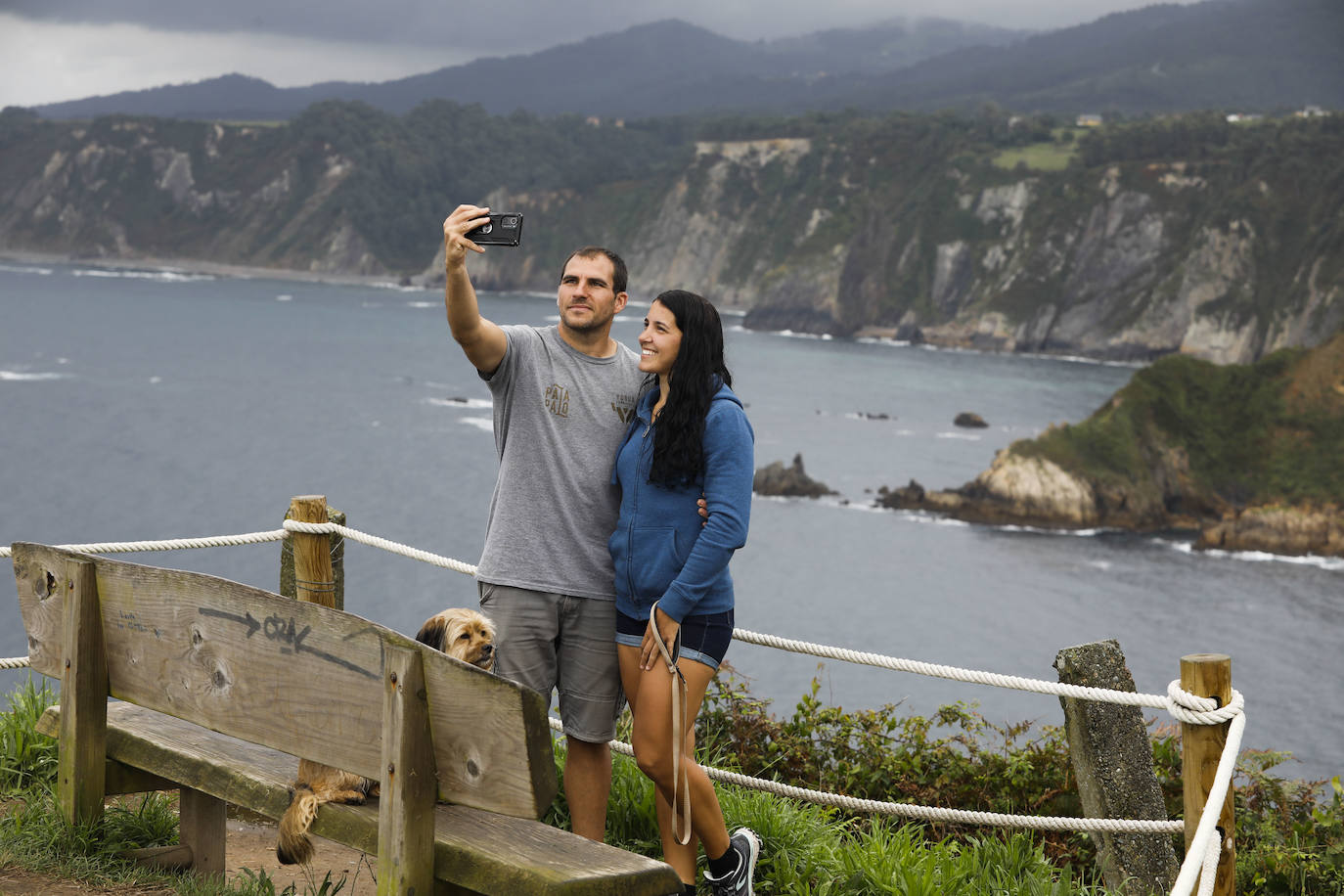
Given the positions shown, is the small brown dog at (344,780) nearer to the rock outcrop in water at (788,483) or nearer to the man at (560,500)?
the man at (560,500)

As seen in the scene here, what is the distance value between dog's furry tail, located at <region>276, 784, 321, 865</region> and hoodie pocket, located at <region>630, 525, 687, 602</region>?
3.30ft

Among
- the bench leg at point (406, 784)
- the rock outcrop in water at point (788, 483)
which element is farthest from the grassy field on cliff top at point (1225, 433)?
the bench leg at point (406, 784)

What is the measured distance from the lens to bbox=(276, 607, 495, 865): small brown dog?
9.63ft

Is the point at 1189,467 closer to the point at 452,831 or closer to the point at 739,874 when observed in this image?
the point at 739,874

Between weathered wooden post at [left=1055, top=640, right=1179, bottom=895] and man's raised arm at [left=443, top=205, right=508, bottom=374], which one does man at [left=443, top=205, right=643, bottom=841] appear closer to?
man's raised arm at [left=443, top=205, right=508, bottom=374]

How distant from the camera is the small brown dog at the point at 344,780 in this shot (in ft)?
9.63

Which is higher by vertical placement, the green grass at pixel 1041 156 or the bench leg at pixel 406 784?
the green grass at pixel 1041 156

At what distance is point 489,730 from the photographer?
2.46 meters

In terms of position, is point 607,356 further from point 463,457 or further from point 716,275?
point 716,275

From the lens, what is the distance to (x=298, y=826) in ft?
9.66

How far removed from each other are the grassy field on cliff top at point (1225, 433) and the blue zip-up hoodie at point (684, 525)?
50.2 meters

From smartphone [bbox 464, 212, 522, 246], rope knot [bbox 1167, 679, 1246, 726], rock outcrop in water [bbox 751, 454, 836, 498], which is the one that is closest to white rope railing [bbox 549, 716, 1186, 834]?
rope knot [bbox 1167, 679, 1246, 726]

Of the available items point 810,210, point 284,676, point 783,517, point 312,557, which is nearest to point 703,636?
point 284,676

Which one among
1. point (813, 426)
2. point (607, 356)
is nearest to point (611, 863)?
point (607, 356)
